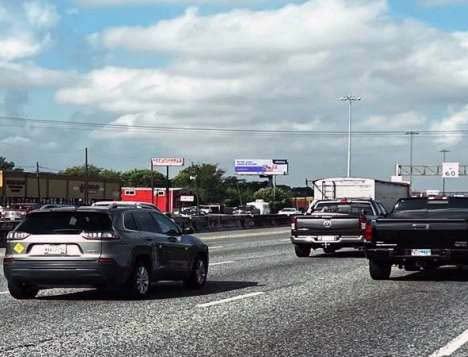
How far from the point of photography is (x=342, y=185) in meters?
44.4

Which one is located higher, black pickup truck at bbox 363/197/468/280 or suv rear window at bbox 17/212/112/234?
suv rear window at bbox 17/212/112/234

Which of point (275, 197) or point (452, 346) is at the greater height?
point (275, 197)

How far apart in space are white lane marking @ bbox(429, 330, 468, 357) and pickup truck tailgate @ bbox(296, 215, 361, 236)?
14.0 m

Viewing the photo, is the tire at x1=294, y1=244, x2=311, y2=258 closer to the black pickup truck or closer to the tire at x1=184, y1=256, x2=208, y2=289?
the black pickup truck

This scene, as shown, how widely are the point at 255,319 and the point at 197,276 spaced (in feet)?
13.8

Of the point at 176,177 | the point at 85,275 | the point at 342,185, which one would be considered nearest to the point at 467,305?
the point at 85,275

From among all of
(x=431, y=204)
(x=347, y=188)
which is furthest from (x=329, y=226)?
(x=347, y=188)

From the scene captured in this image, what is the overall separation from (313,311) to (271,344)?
2.91m

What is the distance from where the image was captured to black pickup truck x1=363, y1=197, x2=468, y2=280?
1628cm

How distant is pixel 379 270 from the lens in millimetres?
17203

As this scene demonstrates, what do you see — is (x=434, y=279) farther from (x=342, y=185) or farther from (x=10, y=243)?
(x=342, y=185)

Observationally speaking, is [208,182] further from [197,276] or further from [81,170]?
[197,276]

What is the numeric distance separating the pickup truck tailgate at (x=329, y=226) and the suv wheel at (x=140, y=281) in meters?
11.2

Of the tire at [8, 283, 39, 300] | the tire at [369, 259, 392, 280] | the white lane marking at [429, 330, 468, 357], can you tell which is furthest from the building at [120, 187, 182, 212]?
the white lane marking at [429, 330, 468, 357]
